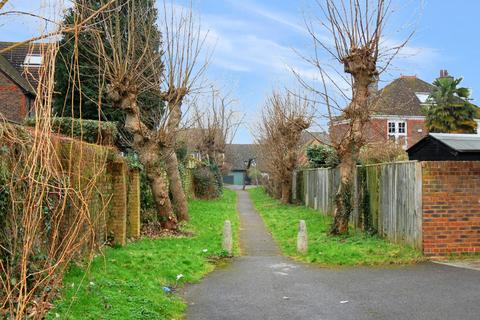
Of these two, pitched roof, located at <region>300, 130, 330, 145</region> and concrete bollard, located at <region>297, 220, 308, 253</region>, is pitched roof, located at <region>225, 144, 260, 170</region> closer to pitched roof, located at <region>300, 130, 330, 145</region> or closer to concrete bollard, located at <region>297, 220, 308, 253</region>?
pitched roof, located at <region>300, 130, 330, 145</region>

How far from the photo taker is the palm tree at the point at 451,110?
3909 cm

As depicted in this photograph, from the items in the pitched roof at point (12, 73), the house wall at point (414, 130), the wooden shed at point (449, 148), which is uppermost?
the pitched roof at point (12, 73)

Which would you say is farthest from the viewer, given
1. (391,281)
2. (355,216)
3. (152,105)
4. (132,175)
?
(152,105)

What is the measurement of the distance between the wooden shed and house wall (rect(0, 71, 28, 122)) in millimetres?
20981

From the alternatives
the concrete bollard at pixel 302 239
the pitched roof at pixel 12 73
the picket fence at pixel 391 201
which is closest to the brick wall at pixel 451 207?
the picket fence at pixel 391 201

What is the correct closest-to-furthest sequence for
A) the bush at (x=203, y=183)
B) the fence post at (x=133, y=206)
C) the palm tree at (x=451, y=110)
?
the fence post at (x=133, y=206) → the bush at (x=203, y=183) → the palm tree at (x=451, y=110)

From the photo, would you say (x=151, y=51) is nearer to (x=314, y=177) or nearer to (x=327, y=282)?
(x=327, y=282)

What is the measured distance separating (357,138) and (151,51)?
6856 mm

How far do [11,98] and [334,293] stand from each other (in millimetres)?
25599

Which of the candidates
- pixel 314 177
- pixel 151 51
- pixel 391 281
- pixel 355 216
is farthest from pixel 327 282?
pixel 314 177

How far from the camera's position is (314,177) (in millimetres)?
25047

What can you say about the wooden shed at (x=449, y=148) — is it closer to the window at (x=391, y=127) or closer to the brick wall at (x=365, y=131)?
the brick wall at (x=365, y=131)

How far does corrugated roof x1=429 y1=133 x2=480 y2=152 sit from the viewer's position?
38.2ft

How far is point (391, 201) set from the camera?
12.6 meters
